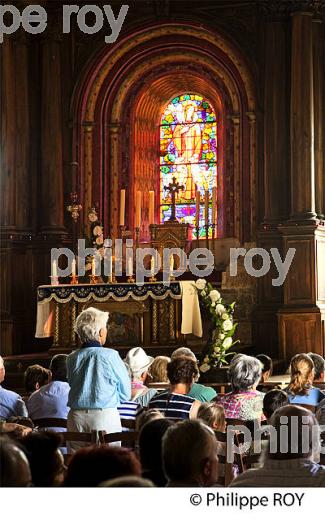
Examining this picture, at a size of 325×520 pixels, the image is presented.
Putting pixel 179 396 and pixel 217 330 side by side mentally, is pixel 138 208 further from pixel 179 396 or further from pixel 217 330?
pixel 179 396

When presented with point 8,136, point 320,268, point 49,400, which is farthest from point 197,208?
point 49,400

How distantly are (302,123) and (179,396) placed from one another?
8.26 metres

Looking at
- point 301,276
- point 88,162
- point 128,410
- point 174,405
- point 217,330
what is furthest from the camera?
point 88,162

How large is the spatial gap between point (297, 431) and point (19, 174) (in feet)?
35.3

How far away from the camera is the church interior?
1304 cm

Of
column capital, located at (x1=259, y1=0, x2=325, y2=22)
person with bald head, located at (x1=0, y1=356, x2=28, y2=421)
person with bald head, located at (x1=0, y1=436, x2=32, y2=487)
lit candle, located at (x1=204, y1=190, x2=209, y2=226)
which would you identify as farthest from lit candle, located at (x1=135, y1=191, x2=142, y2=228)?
person with bald head, located at (x1=0, y1=436, x2=32, y2=487)

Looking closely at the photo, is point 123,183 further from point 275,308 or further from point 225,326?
point 225,326

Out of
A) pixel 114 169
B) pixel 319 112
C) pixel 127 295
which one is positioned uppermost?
pixel 319 112

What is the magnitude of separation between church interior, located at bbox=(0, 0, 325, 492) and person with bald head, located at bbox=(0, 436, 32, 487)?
8.93m

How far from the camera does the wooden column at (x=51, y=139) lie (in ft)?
47.4

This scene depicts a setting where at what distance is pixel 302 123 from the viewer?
1345 centimetres

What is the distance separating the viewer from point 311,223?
13.1 metres

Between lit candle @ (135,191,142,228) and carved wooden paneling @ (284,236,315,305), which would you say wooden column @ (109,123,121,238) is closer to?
lit candle @ (135,191,142,228)

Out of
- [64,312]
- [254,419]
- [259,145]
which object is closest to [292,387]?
[254,419]
